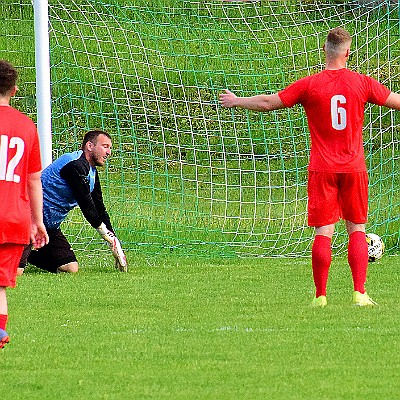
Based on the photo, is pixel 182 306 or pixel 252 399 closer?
pixel 252 399

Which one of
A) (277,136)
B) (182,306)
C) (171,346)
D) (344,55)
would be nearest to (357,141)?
(344,55)

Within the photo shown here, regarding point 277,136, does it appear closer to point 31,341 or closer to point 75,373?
point 31,341

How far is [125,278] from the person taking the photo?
10.1 m

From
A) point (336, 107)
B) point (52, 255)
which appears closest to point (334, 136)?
point (336, 107)

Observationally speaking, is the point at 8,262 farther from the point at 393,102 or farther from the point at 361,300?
the point at 393,102

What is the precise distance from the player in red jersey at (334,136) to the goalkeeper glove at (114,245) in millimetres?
2746

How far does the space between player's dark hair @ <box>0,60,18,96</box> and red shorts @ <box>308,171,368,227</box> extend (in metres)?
2.78

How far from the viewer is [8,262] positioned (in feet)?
19.5

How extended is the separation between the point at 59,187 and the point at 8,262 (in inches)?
Answer: 184

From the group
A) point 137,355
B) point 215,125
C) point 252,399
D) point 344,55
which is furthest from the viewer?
point 215,125

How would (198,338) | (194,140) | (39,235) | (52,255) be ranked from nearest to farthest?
(39,235) → (198,338) → (52,255) → (194,140)

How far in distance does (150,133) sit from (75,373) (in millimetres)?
7735

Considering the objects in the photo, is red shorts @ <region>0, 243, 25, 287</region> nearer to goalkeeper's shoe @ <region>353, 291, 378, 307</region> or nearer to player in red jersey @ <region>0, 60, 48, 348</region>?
player in red jersey @ <region>0, 60, 48, 348</region>

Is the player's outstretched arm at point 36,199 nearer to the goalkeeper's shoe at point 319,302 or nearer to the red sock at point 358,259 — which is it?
the goalkeeper's shoe at point 319,302
